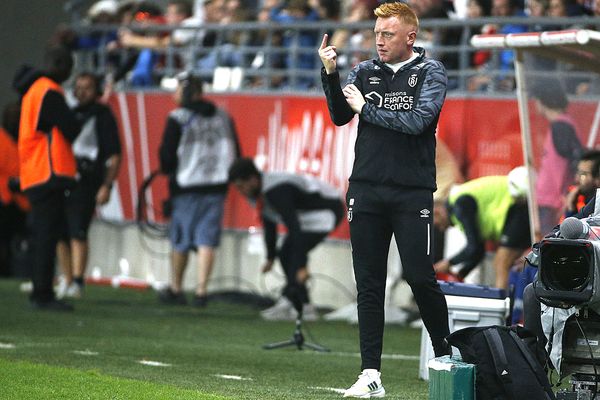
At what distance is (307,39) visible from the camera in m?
16.7

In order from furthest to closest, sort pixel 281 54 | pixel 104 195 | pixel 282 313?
pixel 281 54 → pixel 104 195 → pixel 282 313

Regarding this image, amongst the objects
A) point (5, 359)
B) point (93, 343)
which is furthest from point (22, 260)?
point (5, 359)

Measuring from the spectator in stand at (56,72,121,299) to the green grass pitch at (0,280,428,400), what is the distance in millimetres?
688

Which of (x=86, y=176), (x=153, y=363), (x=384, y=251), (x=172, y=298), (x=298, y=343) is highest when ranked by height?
(x=384, y=251)

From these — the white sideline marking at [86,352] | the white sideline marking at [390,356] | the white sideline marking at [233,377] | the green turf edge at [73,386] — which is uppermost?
the green turf edge at [73,386]

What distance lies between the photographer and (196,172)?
15844mm

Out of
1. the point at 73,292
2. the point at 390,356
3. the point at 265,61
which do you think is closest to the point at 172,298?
the point at 73,292

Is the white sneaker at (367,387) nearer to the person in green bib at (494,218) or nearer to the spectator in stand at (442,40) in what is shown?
the person in green bib at (494,218)

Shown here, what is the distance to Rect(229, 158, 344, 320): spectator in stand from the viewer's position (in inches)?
568

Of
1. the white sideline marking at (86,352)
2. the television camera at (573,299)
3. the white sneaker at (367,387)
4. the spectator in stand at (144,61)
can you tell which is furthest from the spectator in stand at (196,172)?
the television camera at (573,299)

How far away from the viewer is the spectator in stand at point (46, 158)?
46.0 feet

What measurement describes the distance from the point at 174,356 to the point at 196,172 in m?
5.54

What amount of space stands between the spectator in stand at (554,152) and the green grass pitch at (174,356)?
1571 millimetres

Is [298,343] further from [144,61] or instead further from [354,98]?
[144,61]
